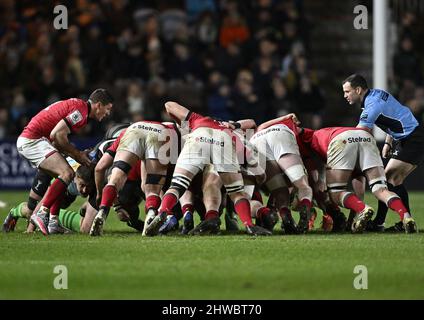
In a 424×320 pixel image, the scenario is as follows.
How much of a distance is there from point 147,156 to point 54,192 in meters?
1.29

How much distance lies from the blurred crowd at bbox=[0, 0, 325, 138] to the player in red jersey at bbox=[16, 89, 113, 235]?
837cm

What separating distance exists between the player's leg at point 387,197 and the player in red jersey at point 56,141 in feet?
10.7

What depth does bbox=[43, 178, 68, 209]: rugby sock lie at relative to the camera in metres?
12.8

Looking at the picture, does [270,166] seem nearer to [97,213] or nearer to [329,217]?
[329,217]

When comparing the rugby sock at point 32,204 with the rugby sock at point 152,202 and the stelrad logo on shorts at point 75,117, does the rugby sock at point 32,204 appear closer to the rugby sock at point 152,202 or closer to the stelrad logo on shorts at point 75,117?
the stelrad logo on shorts at point 75,117

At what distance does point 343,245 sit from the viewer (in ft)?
36.2

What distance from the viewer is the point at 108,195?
1178 centimetres

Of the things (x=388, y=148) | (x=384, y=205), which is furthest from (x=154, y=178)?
(x=388, y=148)

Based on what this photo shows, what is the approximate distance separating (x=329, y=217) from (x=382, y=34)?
791 centimetres

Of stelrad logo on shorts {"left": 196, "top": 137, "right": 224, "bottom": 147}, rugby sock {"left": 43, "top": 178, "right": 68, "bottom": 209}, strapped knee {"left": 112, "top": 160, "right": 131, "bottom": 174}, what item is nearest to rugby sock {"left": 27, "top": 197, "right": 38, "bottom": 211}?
rugby sock {"left": 43, "top": 178, "right": 68, "bottom": 209}

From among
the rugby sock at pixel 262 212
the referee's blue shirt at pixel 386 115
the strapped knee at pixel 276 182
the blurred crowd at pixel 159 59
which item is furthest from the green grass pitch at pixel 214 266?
the blurred crowd at pixel 159 59

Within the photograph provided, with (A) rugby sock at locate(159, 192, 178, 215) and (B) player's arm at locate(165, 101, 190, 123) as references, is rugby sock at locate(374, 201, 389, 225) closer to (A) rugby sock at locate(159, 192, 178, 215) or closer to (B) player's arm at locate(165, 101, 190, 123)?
(B) player's arm at locate(165, 101, 190, 123)
